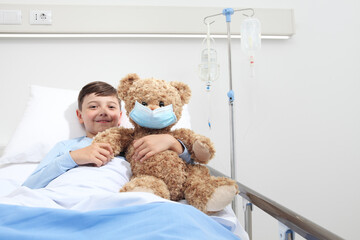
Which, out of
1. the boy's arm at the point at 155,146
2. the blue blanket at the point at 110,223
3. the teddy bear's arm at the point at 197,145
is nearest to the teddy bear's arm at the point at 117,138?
the boy's arm at the point at 155,146

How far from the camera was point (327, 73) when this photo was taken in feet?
7.83

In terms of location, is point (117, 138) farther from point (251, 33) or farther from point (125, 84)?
point (251, 33)

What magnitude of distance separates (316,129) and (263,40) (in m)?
0.80

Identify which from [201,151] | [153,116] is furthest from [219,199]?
[153,116]

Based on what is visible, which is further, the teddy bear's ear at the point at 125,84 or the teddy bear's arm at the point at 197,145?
the teddy bear's ear at the point at 125,84

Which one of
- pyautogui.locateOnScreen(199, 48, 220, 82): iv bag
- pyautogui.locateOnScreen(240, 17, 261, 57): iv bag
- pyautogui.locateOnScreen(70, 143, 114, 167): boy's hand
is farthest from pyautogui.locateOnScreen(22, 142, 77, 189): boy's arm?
pyautogui.locateOnScreen(240, 17, 261, 57): iv bag

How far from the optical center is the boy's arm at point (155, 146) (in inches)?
46.0

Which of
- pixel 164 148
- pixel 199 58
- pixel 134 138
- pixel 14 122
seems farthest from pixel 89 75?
pixel 164 148

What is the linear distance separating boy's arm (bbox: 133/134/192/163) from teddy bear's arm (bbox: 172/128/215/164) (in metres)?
0.03

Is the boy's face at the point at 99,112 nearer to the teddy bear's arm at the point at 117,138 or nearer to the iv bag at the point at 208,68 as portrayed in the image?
the teddy bear's arm at the point at 117,138

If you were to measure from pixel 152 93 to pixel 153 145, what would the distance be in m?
0.21

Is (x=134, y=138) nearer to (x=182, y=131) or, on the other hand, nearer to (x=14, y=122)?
(x=182, y=131)

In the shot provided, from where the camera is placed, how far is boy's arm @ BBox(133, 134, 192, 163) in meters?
1.17

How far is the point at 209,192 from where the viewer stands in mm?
1075
